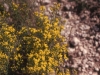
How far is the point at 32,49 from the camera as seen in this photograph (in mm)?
6113

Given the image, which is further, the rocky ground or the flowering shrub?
the rocky ground

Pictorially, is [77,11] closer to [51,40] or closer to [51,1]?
[51,1]

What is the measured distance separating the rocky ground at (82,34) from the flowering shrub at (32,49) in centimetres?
77

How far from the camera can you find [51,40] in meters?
6.10

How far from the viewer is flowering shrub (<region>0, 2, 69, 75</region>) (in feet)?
19.2

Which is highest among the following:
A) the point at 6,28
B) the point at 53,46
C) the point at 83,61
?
the point at 6,28

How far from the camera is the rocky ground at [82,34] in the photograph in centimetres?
691

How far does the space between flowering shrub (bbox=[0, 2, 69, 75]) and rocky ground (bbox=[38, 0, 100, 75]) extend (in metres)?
0.77

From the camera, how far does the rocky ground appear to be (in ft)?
22.7

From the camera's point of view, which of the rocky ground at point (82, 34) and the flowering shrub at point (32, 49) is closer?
the flowering shrub at point (32, 49)

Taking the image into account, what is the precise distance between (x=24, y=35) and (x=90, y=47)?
1.82 metres

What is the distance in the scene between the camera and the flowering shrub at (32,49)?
5.87 m

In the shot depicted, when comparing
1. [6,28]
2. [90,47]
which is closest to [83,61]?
[90,47]

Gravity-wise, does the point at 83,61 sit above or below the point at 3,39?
below
